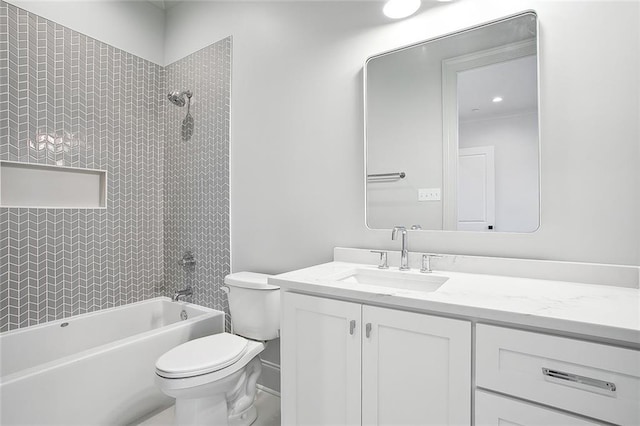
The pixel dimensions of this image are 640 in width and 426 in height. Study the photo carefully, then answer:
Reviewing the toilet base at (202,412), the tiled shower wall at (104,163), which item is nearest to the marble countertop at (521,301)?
the toilet base at (202,412)

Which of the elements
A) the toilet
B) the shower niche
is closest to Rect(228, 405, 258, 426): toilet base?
the toilet

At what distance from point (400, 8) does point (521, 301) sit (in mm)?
Answer: 1420

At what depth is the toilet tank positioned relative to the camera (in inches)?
68.7

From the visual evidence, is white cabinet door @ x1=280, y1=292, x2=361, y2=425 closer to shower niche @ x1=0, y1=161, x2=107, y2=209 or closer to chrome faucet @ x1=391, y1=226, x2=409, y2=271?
chrome faucet @ x1=391, y1=226, x2=409, y2=271

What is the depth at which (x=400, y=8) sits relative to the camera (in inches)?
60.2

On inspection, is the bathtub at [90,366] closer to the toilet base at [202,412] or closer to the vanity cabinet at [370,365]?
the toilet base at [202,412]

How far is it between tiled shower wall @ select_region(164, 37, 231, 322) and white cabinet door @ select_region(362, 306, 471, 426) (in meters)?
1.46

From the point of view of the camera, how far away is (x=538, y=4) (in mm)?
1244

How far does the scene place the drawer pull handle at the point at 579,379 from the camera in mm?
746

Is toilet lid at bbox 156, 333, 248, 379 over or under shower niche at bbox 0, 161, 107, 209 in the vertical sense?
under

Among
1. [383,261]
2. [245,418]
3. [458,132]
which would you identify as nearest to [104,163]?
[245,418]

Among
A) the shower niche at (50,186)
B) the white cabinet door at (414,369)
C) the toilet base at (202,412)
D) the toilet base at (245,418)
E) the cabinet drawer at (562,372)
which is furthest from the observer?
the shower niche at (50,186)

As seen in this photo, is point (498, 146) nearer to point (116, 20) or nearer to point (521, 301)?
point (521, 301)

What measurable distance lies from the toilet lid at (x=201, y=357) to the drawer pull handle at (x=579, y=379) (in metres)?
1.26
